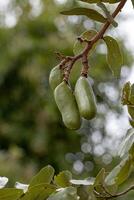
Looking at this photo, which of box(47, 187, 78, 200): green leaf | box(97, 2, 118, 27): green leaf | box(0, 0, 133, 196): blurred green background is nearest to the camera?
box(47, 187, 78, 200): green leaf

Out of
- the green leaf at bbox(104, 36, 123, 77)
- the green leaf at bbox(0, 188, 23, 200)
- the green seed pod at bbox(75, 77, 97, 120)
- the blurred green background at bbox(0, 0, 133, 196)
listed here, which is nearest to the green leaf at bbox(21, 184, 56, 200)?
the green leaf at bbox(0, 188, 23, 200)

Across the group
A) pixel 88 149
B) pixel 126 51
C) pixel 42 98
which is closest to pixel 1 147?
pixel 42 98

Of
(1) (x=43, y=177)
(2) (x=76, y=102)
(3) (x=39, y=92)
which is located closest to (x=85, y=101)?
(2) (x=76, y=102)

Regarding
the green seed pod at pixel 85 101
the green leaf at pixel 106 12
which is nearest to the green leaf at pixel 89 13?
the green leaf at pixel 106 12

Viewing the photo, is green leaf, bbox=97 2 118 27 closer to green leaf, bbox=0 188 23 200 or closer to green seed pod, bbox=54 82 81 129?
green seed pod, bbox=54 82 81 129

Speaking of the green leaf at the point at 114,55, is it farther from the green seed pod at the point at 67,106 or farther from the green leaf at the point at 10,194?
the green leaf at the point at 10,194

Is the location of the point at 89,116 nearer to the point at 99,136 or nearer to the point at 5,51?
the point at 5,51

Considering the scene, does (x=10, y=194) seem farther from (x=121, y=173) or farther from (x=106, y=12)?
(x=106, y=12)
